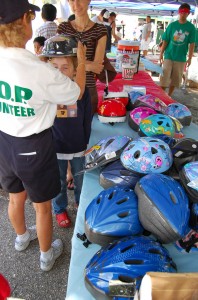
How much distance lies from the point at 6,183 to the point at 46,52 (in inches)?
33.7

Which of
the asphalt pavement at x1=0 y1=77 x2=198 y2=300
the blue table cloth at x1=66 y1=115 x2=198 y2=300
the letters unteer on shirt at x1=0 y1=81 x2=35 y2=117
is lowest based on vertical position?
the asphalt pavement at x1=0 y1=77 x2=198 y2=300

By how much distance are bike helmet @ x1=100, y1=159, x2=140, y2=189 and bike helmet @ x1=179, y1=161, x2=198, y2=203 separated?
0.28 meters

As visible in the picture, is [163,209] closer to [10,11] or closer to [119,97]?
[10,11]

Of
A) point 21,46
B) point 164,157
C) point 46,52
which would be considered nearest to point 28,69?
point 21,46

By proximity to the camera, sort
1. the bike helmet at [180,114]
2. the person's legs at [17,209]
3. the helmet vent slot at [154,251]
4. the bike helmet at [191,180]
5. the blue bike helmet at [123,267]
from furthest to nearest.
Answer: the bike helmet at [180,114], the person's legs at [17,209], the bike helmet at [191,180], the helmet vent slot at [154,251], the blue bike helmet at [123,267]

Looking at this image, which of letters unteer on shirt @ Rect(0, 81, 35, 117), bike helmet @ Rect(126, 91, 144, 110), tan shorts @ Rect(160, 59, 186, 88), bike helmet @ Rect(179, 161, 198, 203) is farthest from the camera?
tan shorts @ Rect(160, 59, 186, 88)

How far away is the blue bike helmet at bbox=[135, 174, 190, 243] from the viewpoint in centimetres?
121

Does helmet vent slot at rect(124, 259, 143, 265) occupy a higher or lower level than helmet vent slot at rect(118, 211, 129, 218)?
lower

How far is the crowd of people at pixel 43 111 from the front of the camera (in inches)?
47.8

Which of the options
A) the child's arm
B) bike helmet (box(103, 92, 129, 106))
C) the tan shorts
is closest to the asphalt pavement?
the child's arm

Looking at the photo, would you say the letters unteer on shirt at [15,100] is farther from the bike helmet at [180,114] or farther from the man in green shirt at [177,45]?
the man in green shirt at [177,45]

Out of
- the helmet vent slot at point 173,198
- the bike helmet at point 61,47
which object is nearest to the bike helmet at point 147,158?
the helmet vent slot at point 173,198

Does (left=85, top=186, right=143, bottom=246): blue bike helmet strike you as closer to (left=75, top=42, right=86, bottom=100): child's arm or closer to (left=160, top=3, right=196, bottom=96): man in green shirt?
(left=75, top=42, right=86, bottom=100): child's arm

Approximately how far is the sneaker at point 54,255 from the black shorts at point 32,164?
56 centimetres
